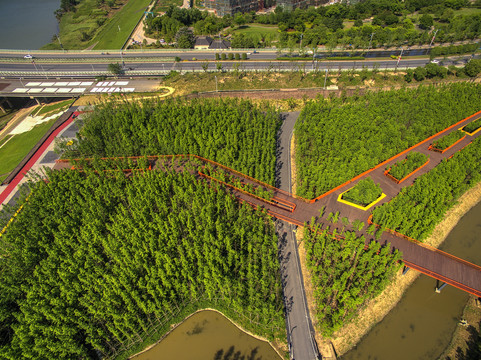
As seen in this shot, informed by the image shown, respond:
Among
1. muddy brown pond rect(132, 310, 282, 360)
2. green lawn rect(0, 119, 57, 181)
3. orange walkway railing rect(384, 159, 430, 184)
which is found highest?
orange walkway railing rect(384, 159, 430, 184)

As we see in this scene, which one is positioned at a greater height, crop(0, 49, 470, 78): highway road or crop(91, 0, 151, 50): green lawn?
crop(91, 0, 151, 50): green lawn

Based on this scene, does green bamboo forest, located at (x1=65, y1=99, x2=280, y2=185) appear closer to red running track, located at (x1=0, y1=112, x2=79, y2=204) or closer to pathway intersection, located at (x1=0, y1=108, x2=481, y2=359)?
pathway intersection, located at (x1=0, y1=108, x2=481, y2=359)

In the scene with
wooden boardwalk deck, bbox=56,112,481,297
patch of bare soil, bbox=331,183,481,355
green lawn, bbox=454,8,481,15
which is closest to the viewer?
patch of bare soil, bbox=331,183,481,355

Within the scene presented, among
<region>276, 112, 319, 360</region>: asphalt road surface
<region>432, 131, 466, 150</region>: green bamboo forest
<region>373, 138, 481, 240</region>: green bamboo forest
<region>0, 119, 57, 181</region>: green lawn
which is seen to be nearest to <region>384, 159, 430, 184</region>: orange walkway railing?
<region>373, 138, 481, 240</region>: green bamboo forest

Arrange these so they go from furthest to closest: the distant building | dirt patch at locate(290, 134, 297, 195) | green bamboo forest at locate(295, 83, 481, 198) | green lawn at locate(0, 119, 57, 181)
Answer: the distant building, green lawn at locate(0, 119, 57, 181), dirt patch at locate(290, 134, 297, 195), green bamboo forest at locate(295, 83, 481, 198)

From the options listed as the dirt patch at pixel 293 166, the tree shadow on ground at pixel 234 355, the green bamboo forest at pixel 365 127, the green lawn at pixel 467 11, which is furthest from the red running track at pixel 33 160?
the green lawn at pixel 467 11

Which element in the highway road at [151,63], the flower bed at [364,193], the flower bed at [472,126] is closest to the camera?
the flower bed at [364,193]

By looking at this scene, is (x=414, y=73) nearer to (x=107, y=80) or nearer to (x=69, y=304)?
(x=107, y=80)

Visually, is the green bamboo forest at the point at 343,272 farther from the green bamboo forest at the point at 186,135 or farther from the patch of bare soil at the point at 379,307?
the green bamboo forest at the point at 186,135
